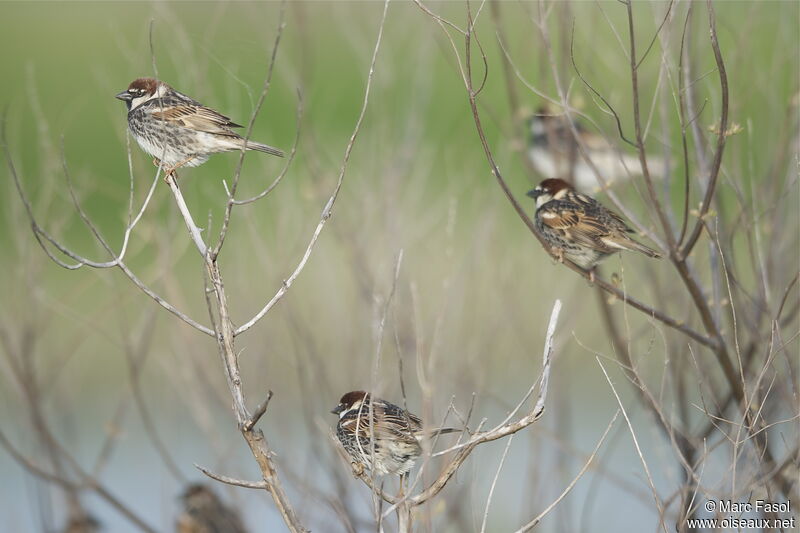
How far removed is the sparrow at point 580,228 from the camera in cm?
560

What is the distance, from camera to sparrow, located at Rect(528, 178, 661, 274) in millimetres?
5598

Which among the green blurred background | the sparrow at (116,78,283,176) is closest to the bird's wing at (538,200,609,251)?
the green blurred background

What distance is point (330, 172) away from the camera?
771 cm

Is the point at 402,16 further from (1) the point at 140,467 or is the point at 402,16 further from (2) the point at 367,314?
(1) the point at 140,467

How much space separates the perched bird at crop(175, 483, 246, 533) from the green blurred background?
153 millimetres

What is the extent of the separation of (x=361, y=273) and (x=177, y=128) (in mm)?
1712

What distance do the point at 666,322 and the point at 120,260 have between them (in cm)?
237

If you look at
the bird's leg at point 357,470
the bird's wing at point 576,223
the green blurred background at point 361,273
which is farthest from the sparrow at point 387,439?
the bird's wing at point 576,223

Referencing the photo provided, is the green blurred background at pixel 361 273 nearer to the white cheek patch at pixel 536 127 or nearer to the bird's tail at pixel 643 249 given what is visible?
the bird's tail at pixel 643 249

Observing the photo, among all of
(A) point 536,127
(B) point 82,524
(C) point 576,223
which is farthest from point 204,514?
(A) point 536,127

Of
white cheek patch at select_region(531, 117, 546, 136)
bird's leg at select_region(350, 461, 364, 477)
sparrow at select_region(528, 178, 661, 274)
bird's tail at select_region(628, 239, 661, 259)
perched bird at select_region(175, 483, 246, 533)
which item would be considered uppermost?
white cheek patch at select_region(531, 117, 546, 136)

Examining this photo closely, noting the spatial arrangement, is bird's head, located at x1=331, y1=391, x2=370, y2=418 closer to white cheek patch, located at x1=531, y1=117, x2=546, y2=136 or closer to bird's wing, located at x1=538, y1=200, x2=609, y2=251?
bird's wing, located at x1=538, y1=200, x2=609, y2=251

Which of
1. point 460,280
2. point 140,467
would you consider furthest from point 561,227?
point 140,467

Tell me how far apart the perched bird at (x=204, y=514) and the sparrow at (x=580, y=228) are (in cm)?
333
